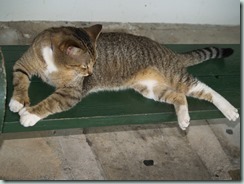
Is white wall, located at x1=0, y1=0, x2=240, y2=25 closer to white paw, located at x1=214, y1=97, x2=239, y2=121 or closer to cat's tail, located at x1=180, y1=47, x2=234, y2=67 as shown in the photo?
cat's tail, located at x1=180, y1=47, x2=234, y2=67

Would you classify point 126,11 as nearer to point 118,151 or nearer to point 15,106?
point 118,151

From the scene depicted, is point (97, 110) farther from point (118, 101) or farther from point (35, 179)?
point (35, 179)

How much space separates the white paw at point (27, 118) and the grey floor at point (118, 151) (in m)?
0.83

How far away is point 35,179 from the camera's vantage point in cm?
243

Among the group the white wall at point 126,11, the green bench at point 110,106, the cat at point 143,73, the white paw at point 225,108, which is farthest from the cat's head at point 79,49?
the white wall at point 126,11

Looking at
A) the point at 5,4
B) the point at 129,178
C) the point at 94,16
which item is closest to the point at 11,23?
the point at 5,4

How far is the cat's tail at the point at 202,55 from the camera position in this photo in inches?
90.4

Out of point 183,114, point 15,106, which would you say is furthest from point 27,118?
point 183,114

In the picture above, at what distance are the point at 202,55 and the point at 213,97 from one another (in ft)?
1.02

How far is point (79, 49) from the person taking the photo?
1.86 meters

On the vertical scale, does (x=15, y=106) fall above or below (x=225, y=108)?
above

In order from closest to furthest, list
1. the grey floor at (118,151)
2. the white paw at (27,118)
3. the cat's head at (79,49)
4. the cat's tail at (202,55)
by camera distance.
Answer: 1. the white paw at (27,118)
2. the cat's head at (79,49)
3. the cat's tail at (202,55)
4. the grey floor at (118,151)

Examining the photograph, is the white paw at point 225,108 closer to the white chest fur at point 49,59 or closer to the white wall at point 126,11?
the white chest fur at point 49,59

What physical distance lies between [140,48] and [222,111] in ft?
1.87
